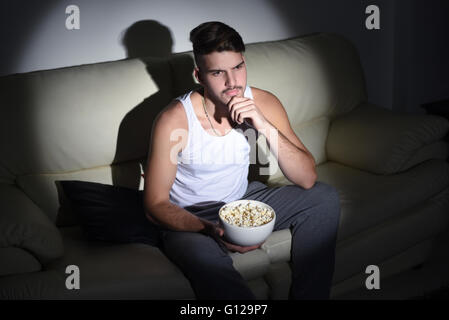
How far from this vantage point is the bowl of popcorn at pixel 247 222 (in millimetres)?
1436

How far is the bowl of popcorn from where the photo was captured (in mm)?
1436

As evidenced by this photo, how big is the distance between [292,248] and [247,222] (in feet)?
0.98

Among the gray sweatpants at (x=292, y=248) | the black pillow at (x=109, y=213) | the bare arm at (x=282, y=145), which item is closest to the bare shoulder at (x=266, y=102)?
the bare arm at (x=282, y=145)

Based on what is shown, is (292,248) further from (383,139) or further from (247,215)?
(383,139)

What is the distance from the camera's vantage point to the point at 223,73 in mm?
1654

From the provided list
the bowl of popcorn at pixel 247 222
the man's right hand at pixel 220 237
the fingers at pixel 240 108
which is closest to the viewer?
the bowl of popcorn at pixel 247 222

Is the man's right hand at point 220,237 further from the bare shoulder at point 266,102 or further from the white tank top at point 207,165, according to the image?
the bare shoulder at point 266,102

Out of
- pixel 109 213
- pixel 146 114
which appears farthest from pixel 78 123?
pixel 109 213

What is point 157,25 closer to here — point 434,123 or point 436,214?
point 434,123

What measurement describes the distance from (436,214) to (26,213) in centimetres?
162

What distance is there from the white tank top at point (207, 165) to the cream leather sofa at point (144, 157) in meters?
0.24

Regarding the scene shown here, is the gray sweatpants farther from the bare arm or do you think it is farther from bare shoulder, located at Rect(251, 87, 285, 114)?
bare shoulder, located at Rect(251, 87, 285, 114)

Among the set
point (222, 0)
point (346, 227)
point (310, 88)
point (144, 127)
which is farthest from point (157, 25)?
point (346, 227)

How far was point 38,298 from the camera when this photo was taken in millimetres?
1421
